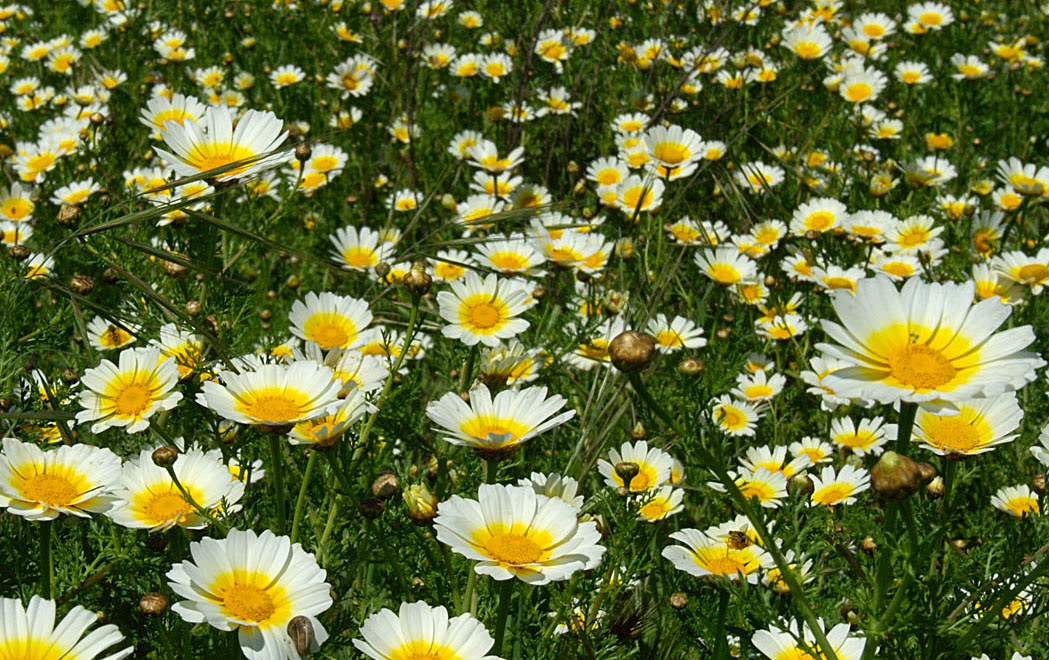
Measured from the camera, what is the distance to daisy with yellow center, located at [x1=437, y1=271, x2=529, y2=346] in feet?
7.30

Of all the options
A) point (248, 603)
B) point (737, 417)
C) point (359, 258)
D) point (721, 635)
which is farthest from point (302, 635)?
point (359, 258)

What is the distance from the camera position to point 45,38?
21.0 ft

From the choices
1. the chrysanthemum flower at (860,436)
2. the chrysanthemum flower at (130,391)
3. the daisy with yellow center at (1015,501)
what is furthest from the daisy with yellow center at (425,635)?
the chrysanthemum flower at (860,436)

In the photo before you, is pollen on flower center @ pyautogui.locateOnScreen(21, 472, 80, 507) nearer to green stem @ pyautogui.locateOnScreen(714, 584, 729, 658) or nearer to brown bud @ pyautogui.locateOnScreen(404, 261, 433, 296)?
brown bud @ pyautogui.locateOnScreen(404, 261, 433, 296)

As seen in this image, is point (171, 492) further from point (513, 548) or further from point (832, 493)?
point (832, 493)

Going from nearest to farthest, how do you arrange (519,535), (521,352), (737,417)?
(519,535)
(521,352)
(737,417)

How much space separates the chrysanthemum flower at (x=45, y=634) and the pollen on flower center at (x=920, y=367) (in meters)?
1.04

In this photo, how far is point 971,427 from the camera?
1822mm

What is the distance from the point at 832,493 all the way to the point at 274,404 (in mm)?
1280

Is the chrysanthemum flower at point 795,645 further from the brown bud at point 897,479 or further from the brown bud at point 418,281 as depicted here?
the brown bud at point 418,281

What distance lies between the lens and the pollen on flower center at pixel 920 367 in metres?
1.21

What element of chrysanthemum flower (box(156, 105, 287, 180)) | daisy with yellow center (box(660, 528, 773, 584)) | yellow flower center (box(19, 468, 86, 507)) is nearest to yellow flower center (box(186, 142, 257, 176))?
chrysanthemum flower (box(156, 105, 287, 180))

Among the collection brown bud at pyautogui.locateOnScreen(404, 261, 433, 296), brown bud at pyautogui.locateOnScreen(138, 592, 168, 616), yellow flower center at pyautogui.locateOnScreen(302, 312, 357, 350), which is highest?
yellow flower center at pyautogui.locateOnScreen(302, 312, 357, 350)

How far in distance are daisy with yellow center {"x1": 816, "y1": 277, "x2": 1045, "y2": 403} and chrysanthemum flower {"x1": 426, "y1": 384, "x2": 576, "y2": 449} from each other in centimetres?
54
